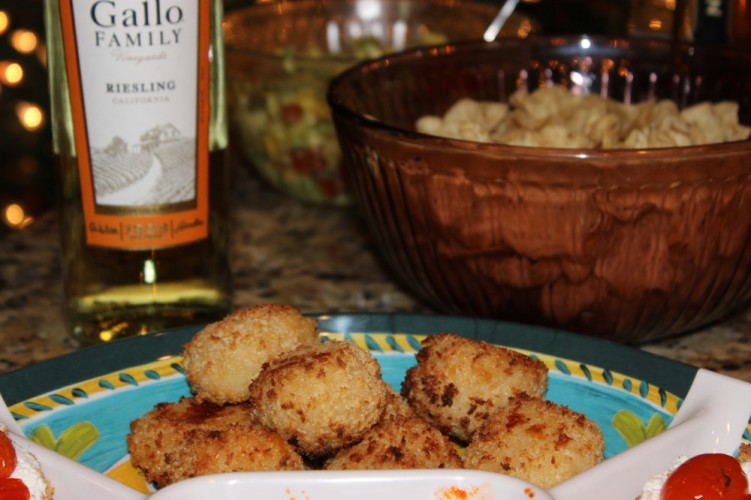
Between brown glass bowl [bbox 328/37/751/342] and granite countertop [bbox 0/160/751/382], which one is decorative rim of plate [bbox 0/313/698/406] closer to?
brown glass bowl [bbox 328/37/751/342]

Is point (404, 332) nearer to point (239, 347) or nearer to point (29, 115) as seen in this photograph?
point (239, 347)

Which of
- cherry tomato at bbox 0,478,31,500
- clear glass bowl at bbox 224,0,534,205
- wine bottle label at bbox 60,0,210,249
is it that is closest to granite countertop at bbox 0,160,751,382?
clear glass bowl at bbox 224,0,534,205

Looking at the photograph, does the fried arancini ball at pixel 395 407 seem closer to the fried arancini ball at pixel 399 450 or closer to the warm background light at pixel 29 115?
the fried arancini ball at pixel 399 450

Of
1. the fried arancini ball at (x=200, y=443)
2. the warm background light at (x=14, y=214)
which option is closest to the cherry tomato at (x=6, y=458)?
the fried arancini ball at (x=200, y=443)

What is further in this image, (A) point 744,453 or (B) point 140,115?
(B) point 140,115

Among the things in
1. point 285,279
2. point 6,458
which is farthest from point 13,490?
point 285,279

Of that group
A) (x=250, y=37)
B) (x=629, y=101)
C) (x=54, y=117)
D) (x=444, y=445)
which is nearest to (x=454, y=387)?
(x=444, y=445)
